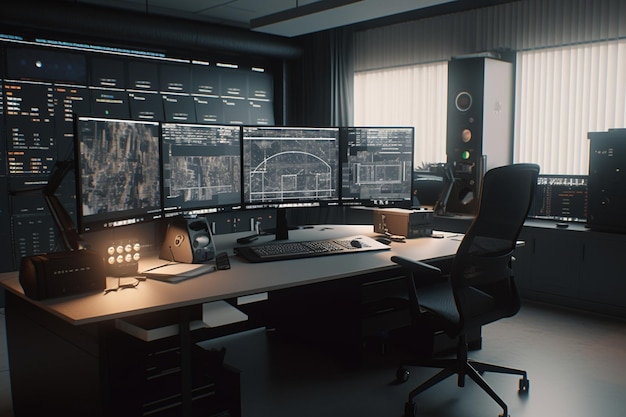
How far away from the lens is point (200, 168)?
103 inches

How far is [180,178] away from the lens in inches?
101

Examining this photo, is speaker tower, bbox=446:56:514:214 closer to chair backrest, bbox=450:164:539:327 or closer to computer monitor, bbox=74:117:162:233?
chair backrest, bbox=450:164:539:327

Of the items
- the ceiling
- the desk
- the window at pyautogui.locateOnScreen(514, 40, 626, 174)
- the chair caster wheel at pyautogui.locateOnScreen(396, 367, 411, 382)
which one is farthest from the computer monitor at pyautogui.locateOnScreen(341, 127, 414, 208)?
the window at pyautogui.locateOnScreen(514, 40, 626, 174)

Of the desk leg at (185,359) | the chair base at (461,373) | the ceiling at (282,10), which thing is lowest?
the chair base at (461,373)

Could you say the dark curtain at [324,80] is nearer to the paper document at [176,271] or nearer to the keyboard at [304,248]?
the keyboard at [304,248]

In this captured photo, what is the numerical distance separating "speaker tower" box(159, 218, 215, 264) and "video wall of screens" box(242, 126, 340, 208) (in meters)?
0.41

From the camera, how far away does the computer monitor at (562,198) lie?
422 cm

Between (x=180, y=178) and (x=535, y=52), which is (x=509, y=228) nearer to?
(x=180, y=178)

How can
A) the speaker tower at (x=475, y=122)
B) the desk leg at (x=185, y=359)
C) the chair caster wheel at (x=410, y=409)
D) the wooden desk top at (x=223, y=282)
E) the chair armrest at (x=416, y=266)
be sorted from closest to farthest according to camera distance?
1. the wooden desk top at (x=223, y=282)
2. the desk leg at (x=185, y=359)
3. the chair armrest at (x=416, y=266)
4. the chair caster wheel at (x=410, y=409)
5. the speaker tower at (x=475, y=122)

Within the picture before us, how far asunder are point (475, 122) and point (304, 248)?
2.48 m

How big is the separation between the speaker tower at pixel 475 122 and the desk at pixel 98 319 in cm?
205

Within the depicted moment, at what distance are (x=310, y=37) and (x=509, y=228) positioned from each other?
413 centimetres

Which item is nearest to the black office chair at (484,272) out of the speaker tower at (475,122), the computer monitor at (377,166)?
the computer monitor at (377,166)

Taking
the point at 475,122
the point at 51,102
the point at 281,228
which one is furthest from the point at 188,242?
the point at 475,122
